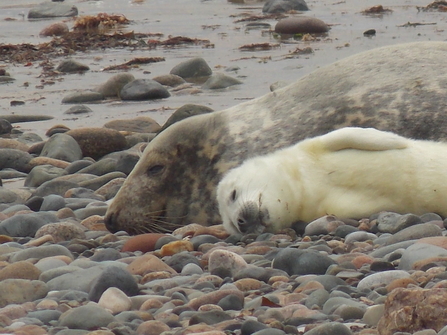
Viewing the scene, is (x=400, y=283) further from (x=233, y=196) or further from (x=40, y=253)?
(x=40, y=253)

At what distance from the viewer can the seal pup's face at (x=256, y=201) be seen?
467 centimetres

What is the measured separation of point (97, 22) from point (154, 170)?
36.7 ft


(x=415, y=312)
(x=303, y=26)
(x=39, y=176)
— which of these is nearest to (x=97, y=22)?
(x=303, y=26)

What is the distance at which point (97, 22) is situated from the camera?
16531 millimetres

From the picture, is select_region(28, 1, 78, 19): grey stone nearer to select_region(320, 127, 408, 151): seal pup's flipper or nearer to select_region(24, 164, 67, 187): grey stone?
select_region(24, 164, 67, 187): grey stone

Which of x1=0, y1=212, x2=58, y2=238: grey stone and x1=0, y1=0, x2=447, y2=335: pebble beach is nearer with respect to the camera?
x1=0, y1=0, x2=447, y2=335: pebble beach

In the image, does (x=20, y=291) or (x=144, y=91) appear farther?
(x=144, y=91)

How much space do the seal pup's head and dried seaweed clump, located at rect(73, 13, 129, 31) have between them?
1172 cm

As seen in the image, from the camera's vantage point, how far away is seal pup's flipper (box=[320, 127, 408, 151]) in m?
4.76

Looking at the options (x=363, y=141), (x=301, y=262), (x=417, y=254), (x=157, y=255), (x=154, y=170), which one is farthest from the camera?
(x=154, y=170)

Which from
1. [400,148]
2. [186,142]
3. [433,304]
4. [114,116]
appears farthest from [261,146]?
[114,116]

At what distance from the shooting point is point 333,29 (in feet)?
49.1

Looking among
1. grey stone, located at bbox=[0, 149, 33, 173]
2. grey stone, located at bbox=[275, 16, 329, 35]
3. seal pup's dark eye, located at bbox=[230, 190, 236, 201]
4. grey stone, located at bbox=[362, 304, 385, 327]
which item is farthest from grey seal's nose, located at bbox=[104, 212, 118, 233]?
grey stone, located at bbox=[275, 16, 329, 35]

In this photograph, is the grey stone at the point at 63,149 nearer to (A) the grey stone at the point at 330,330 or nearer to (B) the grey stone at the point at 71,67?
(B) the grey stone at the point at 71,67
